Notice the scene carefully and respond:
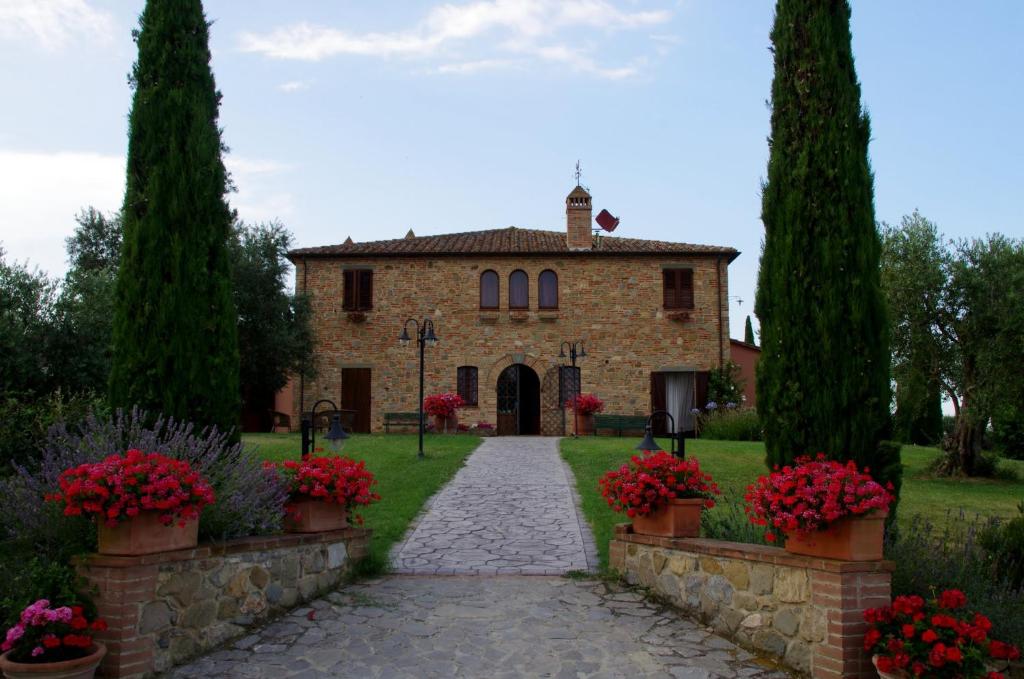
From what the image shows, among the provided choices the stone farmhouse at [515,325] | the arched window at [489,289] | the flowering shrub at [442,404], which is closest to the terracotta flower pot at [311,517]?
the flowering shrub at [442,404]

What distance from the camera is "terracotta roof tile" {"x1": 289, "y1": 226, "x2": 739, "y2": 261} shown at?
2212 centimetres

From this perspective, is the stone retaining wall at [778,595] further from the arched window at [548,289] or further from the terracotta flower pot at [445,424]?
the arched window at [548,289]

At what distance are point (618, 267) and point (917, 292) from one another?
963 centimetres

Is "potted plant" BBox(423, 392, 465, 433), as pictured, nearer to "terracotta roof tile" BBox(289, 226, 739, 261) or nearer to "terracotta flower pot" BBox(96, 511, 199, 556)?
"terracotta roof tile" BBox(289, 226, 739, 261)

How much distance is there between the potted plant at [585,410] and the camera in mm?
20469

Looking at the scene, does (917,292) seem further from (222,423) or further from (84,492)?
(84,492)

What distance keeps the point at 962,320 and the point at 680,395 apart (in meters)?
9.40

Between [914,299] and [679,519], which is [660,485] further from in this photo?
[914,299]

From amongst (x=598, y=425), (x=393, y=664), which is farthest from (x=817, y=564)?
(x=598, y=425)

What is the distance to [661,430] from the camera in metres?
21.9

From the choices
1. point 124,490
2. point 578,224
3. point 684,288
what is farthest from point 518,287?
point 124,490

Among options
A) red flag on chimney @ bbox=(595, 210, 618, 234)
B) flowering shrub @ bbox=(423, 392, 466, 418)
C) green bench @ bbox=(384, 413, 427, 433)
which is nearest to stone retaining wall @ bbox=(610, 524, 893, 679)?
flowering shrub @ bbox=(423, 392, 466, 418)

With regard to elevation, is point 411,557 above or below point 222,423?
below

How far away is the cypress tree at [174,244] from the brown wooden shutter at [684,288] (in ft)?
54.4
